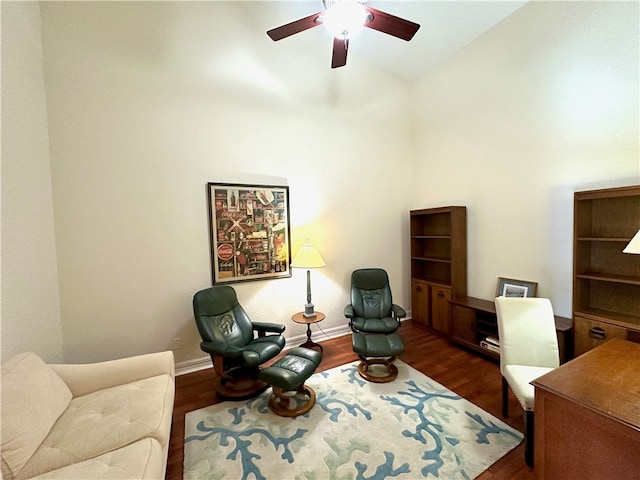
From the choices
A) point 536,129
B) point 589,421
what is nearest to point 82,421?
point 589,421

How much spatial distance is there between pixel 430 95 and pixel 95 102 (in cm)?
420

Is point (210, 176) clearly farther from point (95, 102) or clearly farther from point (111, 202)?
point (95, 102)

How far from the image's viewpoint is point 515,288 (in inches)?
116

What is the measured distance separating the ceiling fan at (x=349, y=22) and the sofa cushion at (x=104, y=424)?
2853 millimetres

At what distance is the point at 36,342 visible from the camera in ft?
6.24

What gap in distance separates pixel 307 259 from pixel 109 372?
6.45 feet

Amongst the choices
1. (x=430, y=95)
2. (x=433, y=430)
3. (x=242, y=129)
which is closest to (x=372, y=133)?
(x=430, y=95)

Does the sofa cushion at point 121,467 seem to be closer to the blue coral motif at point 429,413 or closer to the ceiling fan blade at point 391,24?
the blue coral motif at point 429,413

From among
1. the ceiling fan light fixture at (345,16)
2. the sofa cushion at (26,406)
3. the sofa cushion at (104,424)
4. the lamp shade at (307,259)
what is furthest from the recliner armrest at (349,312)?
the ceiling fan light fixture at (345,16)

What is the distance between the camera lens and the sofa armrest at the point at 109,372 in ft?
5.78

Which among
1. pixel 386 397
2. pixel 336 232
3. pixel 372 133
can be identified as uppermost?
pixel 372 133

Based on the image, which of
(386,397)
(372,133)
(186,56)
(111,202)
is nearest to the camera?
(386,397)

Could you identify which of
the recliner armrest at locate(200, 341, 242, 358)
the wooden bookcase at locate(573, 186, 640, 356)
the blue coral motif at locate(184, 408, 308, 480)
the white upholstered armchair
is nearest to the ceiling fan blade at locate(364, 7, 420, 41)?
the wooden bookcase at locate(573, 186, 640, 356)

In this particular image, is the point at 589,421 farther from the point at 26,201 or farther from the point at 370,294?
the point at 26,201
